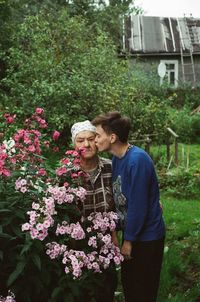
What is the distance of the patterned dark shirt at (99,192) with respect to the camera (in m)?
3.31

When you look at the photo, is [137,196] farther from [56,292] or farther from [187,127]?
[187,127]

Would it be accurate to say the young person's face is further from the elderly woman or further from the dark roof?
the dark roof

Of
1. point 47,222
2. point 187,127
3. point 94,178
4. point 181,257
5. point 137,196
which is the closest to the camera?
point 47,222

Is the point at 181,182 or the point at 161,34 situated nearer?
the point at 181,182

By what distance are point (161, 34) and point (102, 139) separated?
24565 millimetres

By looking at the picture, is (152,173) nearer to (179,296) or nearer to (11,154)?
(11,154)

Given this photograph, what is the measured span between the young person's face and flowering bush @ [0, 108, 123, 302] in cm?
25

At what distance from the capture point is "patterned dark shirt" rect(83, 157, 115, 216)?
3.31 meters

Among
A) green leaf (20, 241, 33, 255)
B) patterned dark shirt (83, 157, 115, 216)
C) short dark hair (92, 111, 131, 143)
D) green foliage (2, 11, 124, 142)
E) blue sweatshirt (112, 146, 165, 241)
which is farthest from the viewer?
green foliage (2, 11, 124, 142)

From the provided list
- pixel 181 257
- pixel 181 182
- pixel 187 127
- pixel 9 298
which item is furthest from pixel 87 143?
pixel 187 127

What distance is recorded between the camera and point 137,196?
3.10 meters

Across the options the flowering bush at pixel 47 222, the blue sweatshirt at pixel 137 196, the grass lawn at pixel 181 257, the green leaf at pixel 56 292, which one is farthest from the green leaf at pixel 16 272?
the grass lawn at pixel 181 257

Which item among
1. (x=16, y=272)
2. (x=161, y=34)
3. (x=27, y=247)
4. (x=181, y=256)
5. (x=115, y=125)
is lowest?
(x=181, y=256)

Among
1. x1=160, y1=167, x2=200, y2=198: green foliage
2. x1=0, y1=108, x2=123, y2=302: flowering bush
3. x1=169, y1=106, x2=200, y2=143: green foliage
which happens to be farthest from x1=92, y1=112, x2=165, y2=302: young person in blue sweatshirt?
x1=169, y1=106, x2=200, y2=143: green foliage
